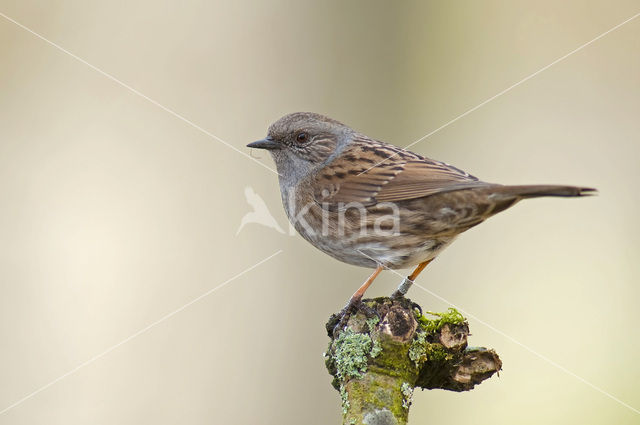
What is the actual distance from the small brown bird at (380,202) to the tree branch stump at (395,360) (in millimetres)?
545

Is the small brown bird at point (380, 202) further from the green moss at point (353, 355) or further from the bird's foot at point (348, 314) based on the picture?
the green moss at point (353, 355)

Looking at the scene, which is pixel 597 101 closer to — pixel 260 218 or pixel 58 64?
pixel 260 218

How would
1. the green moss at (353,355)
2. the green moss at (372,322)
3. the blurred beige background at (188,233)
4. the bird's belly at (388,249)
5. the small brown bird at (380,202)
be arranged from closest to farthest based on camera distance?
the green moss at (353,355), the green moss at (372,322), the small brown bird at (380,202), the bird's belly at (388,249), the blurred beige background at (188,233)

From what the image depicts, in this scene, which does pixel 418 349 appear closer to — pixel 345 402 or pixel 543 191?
pixel 345 402

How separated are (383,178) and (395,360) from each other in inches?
66.5

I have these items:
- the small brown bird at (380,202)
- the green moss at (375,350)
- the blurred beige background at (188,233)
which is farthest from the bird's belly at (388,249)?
the blurred beige background at (188,233)

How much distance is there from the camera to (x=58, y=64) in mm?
6020

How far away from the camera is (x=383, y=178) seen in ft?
14.8

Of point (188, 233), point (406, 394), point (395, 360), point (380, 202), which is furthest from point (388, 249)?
point (188, 233)

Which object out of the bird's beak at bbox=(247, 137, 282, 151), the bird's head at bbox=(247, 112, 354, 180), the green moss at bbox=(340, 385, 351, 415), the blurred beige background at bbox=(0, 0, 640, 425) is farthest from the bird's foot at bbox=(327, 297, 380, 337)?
the blurred beige background at bbox=(0, 0, 640, 425)

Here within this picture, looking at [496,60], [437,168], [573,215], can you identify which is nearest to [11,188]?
[437,168]

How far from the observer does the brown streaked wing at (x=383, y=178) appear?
4266 millimetres

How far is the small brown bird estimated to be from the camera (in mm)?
4121

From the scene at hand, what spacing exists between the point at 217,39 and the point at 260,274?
6.82ft
